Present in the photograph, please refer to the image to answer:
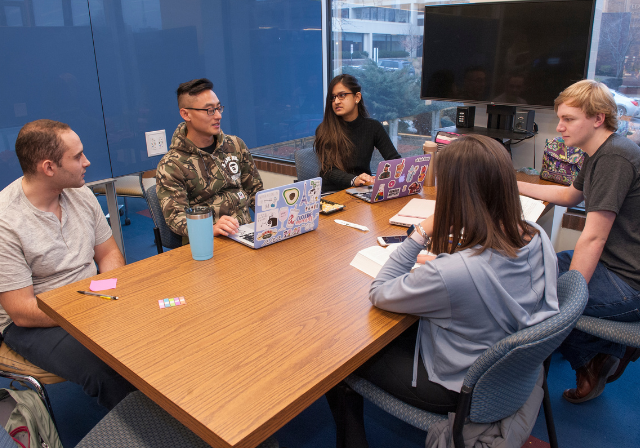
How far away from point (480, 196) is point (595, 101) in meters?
0.92

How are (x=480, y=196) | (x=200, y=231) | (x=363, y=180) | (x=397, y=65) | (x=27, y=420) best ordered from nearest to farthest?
(x=480, y=196), (x=27, y=420), (x=200, y=231), (x=363, y=180), (x=397, y=65)

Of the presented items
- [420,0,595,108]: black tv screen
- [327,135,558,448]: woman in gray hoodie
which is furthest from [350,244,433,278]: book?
[420,0,595,108]: black tv screen

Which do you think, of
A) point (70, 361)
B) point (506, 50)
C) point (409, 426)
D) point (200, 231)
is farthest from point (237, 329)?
point (506, 50)

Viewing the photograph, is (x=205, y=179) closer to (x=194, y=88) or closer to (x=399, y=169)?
(x=194, y=88)

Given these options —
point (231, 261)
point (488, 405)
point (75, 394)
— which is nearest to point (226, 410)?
point (488, 405)

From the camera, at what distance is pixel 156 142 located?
3008 mm

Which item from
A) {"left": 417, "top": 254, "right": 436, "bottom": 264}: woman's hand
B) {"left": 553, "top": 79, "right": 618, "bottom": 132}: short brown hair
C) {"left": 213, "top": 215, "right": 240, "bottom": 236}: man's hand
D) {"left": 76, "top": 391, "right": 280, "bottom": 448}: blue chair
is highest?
{"left": 553, "top": 79, "right": 618, "bottom": 132}: short brown hair

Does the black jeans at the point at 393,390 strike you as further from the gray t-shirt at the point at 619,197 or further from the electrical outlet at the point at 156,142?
the electrical outlet at the point at 156,142

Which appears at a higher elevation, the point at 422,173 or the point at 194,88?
the point at 194,88

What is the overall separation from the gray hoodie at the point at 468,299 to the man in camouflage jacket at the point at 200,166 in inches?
43.1

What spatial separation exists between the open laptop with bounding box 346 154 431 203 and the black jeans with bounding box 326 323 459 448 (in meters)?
0.86

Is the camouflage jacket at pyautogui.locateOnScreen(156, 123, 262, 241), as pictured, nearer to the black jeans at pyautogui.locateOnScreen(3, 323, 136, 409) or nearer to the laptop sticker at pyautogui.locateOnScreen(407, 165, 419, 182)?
the black jeans at pyautogui.locateOnScreen(3, 323, 136, 409)

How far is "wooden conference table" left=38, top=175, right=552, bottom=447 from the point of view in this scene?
3.25 feet

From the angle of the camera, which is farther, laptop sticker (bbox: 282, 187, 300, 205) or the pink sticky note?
laptop sticker (bbox: 282, 187, 300, 205)
